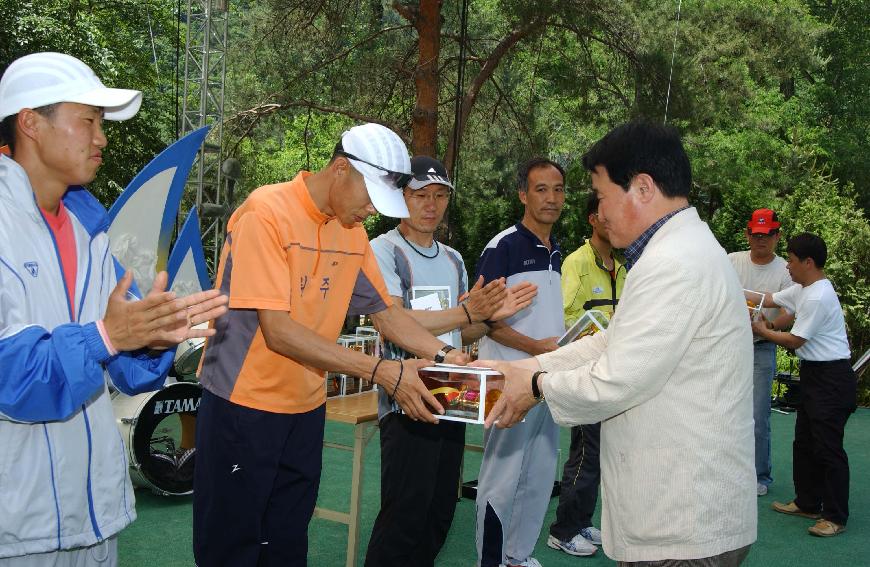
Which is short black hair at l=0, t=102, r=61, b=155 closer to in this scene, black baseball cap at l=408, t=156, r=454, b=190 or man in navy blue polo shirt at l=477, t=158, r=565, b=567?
black baseball cap at l=408, t=156, r=454, b=190

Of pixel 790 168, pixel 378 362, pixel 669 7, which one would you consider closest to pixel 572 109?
pixel 669 7

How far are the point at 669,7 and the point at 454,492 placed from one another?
51.9 feet

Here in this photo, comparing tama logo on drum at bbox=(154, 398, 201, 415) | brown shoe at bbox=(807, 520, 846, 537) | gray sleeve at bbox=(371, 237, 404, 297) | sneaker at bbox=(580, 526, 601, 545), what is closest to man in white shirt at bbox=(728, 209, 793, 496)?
brown shoe at bbox=(807, 520, 846, 537)

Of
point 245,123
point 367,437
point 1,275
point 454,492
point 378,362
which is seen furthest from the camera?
point 245,123

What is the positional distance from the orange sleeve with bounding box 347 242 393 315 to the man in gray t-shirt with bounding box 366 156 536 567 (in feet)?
1.09

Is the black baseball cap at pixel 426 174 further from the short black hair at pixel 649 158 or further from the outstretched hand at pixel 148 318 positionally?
the outstretched hand at pixel 148 318

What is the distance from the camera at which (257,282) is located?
2.84 meters

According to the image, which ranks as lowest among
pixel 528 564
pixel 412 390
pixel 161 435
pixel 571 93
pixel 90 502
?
pixel 528 564

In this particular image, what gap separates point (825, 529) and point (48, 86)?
5.62 meters

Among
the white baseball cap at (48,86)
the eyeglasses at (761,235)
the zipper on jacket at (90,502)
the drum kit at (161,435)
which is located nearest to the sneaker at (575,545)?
the drum kit at (161,435)

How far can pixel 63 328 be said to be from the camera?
188cm

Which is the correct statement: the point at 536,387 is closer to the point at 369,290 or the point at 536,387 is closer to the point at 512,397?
the point at 512,397

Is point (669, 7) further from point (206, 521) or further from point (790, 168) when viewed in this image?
point (206, 521)

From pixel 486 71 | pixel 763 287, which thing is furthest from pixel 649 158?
pixel 486 71
